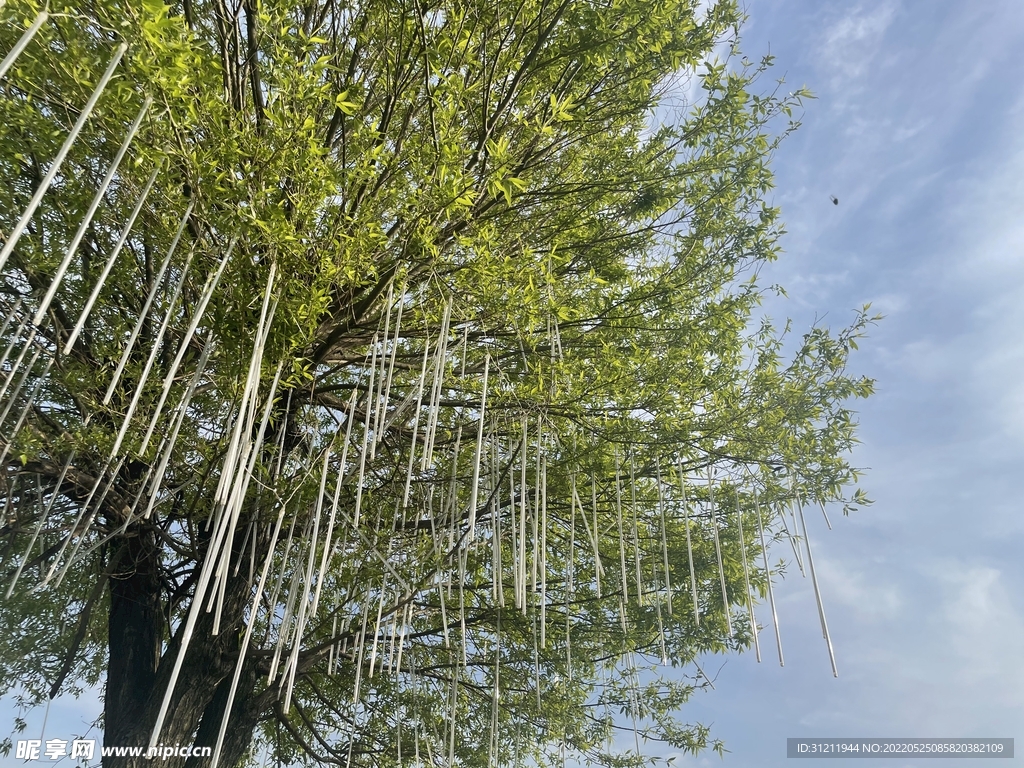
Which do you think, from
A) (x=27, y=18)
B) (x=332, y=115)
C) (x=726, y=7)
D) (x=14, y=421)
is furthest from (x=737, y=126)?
(x=14, y=421)

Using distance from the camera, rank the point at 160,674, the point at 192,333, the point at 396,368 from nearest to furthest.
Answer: the point at 192,333
the point at 160,674
the point at 396,368

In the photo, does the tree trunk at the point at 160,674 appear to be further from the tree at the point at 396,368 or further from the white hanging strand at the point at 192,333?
the white hanging strand at the point at 192,333

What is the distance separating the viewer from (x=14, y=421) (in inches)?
154

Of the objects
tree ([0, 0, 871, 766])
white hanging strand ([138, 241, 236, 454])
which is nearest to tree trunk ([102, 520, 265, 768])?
tree ([0, 0, 871, 766])

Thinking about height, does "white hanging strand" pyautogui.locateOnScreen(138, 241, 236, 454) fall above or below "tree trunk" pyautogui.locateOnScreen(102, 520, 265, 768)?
above

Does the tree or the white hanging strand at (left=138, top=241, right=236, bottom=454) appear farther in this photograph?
the tree

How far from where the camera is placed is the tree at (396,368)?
120 inches

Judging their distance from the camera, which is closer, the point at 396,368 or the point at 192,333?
the point at 192,333

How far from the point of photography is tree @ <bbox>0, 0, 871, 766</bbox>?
3.06 metres

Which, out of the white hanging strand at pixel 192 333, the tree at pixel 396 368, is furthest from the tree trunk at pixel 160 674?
the white hanging strand at pixel 192 333

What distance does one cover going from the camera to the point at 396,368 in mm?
4855

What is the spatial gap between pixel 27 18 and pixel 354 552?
352 centimetres

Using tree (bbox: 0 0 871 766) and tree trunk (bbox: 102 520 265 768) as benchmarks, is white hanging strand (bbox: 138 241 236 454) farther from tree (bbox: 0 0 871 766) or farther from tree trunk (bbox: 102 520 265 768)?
tree trunk (bbox: 102 520 265 768)

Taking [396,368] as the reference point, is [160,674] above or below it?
below
